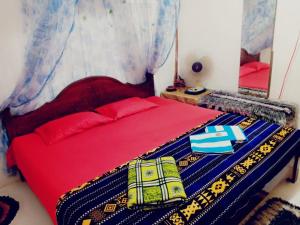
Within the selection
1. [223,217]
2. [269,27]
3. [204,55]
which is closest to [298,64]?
[269,27]

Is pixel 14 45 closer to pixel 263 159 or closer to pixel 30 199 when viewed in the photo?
pixel 30 199

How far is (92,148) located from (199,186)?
976 millimetres

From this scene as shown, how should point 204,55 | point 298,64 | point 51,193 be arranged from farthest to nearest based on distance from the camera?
point 204,55
point 298,64
point 51,193

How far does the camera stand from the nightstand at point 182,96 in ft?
10.4

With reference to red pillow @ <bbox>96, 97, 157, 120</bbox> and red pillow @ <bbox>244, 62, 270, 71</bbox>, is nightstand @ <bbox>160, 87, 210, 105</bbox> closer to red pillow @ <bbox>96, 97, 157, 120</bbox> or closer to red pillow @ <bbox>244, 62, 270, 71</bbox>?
red pillow @ <bbox>96, 97, 157, 120</bbox>

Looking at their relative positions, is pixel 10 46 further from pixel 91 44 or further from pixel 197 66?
pixel 197 66

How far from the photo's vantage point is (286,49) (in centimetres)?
276

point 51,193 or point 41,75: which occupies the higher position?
point 41,75

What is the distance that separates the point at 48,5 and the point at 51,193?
4.81 feet

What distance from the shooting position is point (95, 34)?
2.81m

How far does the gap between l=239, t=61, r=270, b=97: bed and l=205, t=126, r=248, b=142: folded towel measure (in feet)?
3.60

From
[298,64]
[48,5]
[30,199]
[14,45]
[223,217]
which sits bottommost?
[30,199]

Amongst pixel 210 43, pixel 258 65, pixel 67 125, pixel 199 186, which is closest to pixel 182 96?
pixel 210 43

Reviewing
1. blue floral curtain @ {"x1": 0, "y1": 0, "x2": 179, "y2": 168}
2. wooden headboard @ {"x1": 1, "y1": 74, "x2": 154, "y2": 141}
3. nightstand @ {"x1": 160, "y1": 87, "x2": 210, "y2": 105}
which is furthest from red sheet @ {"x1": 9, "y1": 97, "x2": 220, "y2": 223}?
blue floral curtain @ {"x1": 0, "y1": 0, "x2": 179, "y2": 168}
